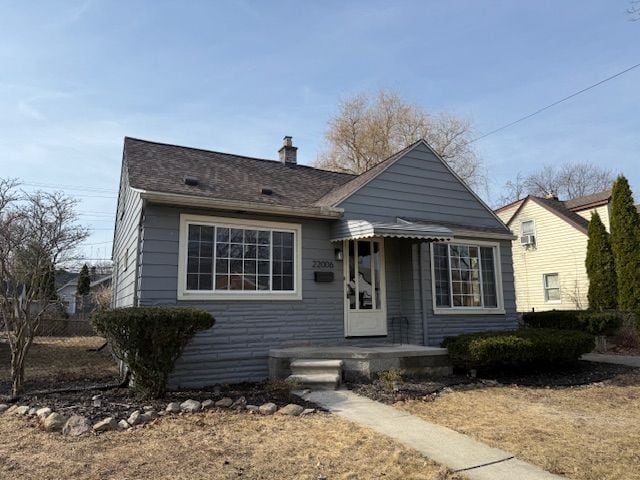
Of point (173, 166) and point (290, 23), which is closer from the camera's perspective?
point (173, 166)

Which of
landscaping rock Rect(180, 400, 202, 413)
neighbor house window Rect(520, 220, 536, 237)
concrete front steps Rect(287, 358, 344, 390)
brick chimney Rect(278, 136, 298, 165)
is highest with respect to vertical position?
brick chimney Rect(278, 136, 298, 165)

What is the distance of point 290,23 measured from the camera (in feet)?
33.1

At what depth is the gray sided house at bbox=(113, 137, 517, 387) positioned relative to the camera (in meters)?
7.30

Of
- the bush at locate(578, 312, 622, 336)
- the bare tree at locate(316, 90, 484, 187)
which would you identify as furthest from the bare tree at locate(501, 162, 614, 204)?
the bush at locate(578, 312, 622, 336)

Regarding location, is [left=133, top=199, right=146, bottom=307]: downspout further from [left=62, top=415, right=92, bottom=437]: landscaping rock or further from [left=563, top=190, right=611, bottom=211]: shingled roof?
[left=563, top=190, right=611, bottom=211]: shingled roof

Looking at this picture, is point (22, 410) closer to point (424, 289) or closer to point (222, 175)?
point (222, 175)

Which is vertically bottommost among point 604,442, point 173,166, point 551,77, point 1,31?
point 604,442

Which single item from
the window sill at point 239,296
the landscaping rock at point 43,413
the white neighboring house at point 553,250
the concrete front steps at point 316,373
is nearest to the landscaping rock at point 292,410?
the concrete front steps at point 316,373

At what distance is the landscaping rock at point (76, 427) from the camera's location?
4629 mm

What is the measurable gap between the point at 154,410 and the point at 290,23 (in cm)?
853

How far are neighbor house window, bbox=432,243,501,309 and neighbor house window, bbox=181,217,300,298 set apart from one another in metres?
3.48

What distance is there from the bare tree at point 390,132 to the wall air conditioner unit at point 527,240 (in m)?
5.88

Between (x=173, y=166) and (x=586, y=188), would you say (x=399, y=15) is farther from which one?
(x=586, y=188)

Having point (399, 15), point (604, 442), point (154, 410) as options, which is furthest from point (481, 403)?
point (399, 15)
